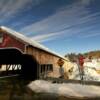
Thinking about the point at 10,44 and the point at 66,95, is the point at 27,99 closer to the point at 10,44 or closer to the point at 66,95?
the point at 66,95

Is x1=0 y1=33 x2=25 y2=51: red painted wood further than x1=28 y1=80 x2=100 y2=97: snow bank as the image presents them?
Yes

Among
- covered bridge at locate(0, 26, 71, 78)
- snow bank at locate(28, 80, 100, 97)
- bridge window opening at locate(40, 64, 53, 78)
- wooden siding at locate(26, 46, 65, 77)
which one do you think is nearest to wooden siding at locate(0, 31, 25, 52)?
covered bridge at locate(0, 26, 71, 78)

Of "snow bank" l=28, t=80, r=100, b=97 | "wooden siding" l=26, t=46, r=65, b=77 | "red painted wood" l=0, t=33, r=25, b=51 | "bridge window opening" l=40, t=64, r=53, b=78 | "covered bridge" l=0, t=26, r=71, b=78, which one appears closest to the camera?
"snow bank" l=28, t=80, r=100, b=97

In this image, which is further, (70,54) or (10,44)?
(70,54)

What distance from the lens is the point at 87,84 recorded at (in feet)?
67.1

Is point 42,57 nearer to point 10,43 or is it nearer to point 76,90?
point 10,43

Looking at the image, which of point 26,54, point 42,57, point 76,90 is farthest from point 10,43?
point 76,90

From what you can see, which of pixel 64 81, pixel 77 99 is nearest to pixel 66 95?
pixel 77 99

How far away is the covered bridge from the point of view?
930 inches

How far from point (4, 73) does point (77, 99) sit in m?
23.9

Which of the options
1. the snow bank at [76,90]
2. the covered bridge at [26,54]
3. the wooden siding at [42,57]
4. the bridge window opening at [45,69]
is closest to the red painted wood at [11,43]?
the covered bridge at [26,54]

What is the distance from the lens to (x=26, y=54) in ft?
77.7

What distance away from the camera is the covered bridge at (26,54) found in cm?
2361

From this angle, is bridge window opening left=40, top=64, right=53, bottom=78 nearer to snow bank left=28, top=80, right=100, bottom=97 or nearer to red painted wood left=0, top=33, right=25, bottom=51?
red painted wood left=0, top=33, right=25, bottom=51
